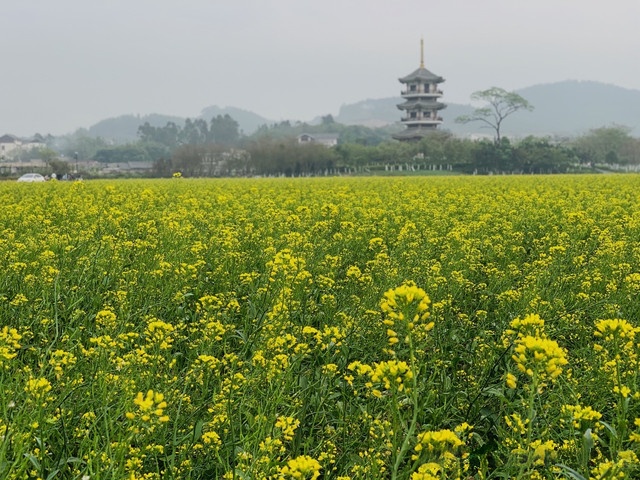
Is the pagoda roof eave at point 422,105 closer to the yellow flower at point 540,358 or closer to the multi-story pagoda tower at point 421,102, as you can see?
the multi-story pagoda tower at point 421,102

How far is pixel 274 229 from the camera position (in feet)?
27.3

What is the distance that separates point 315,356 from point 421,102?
105 m

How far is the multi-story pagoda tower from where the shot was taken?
101812mm

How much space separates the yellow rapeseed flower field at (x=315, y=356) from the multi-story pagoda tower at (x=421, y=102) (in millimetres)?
93937

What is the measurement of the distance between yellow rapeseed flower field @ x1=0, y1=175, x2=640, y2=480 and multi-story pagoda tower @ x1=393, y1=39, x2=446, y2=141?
308 ft

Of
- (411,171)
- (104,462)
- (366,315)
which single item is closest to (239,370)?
(366,315)

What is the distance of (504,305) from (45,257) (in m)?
3.86

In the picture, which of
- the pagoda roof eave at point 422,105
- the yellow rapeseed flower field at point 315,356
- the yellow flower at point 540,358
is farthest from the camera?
the pagoda roof eave at point 422,105

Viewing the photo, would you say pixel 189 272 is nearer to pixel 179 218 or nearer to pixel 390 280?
pixel 390 280

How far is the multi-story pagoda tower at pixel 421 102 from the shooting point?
101812mm

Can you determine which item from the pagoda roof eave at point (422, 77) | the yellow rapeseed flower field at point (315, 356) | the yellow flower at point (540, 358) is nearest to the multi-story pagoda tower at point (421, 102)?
the pagoda roof eave at point (422, 77)

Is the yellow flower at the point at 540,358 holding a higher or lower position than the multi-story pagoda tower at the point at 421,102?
lower

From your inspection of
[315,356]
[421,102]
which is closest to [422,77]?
[421,102]

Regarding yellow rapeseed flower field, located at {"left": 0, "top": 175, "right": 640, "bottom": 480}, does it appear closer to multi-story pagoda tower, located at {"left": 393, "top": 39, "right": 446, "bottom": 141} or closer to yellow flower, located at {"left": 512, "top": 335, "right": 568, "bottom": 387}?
yellow flower, located at {"left": 512, "top": 335, "right": 568, "bottom": 387}
